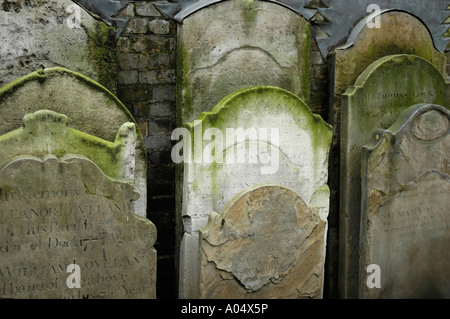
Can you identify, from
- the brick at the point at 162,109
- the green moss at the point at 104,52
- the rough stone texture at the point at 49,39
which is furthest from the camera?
the brick at the point at 162,109

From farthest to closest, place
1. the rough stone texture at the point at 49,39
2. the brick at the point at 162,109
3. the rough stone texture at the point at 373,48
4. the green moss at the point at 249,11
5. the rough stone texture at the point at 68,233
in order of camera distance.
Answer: the rough stone texture at the point at 373,48, the brick at the point at 162,109, the green moss at the point at 249,11, the rough stone texture at the point at 49,39, the rough stone texture at the point at 68,233

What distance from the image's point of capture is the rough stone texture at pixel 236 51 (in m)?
3.52

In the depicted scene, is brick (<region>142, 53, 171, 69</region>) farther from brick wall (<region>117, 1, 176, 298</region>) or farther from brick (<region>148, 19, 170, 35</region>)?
brick (<region>148, 19, 170, 35</region>)

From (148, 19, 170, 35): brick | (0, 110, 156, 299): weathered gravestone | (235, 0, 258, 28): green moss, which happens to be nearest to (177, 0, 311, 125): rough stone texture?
(235, 0, 258, 28): green moss

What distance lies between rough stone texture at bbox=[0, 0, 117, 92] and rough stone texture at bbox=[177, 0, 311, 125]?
0.52m

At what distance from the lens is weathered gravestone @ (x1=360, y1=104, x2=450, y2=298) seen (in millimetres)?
3561

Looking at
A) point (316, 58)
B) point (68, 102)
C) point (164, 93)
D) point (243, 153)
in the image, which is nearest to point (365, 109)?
point (316, 58)

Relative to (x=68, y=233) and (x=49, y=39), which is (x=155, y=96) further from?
(x=68, y=233)

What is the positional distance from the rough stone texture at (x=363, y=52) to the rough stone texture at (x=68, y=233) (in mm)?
1670

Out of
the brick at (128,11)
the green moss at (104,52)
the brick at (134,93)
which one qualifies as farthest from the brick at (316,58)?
the green moss at (104,52)

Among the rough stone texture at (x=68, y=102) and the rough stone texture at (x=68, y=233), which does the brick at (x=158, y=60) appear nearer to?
the rough stone texture at (x=68, y=102)

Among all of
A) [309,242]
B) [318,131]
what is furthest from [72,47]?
[309,242]

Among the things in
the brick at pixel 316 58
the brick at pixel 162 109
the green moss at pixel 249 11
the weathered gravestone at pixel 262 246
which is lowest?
the weathered gravestone at pixel 262 246

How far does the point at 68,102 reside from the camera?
9.98 feet
